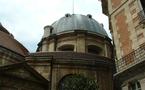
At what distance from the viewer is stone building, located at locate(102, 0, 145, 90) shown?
10750 millimetres

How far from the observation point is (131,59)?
1141 centimetres

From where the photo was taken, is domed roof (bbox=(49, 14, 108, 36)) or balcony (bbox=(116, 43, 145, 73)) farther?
domed roof (bbox=(49, 14, 108, 36))

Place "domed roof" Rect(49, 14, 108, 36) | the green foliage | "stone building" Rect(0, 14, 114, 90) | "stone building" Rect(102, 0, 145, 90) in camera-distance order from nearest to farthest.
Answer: "stone building" Rect(102, 0, 145, 90), the green foliage, "stone building" Rect(0, 14, 114, 90), "domed roof" Rect(49, 14, 108, 36)

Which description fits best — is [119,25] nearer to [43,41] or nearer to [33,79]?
[33,79]

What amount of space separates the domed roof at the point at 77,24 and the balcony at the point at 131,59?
46.0 feet

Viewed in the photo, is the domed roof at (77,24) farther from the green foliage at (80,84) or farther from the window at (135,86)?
the window at (135,86)

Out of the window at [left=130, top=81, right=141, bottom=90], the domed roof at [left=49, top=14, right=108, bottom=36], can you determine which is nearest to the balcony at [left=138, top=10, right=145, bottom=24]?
the window at [left=130, top=81, right=141, bottom=90]

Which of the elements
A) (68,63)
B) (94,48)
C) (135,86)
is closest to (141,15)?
(135,86)

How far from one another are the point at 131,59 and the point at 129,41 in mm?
1010

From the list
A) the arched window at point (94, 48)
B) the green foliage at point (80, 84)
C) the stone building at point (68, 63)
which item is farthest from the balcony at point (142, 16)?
the arched window at point (94, 48)

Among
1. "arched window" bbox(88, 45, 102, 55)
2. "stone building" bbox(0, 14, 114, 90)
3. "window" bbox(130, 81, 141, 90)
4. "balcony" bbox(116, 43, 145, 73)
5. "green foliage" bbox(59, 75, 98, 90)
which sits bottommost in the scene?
"window" bbox(130, 81, 141, 90)

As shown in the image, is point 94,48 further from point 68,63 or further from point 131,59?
point 131,59

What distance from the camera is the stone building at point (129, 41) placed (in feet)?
35.3

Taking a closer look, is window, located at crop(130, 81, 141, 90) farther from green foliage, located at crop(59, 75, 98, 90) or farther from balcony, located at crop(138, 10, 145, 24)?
green foliage, located at crop(59, 75, 98, 90)
